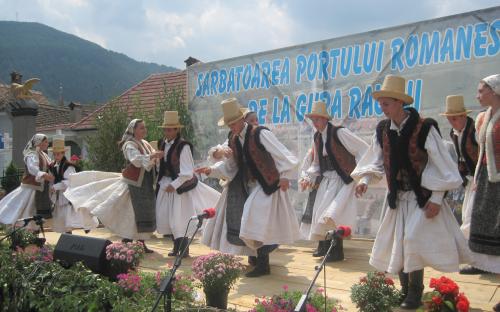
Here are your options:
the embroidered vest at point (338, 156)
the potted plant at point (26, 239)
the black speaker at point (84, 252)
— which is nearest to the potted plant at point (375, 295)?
the black speaker at point (84, 252)

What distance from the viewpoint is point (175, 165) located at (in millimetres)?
7066

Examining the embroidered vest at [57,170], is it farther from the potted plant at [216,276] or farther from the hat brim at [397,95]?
the hat brim at [397,95]

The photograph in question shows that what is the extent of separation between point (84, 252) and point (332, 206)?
9.66ft

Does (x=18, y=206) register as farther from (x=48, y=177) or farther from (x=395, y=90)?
(x=395, y=90)

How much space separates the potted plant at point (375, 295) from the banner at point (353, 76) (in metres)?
4.08

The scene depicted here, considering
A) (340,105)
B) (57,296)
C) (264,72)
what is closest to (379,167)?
(57,296)

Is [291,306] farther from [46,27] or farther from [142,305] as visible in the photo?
[46,27]

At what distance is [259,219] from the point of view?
5539 mm

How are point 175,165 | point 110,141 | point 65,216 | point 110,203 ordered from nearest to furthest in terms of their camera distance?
1. point 110,203
2. point 175,165
3. point 65,216
4. point 110,141

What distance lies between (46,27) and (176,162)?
17373cm

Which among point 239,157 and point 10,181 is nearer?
point 239,157

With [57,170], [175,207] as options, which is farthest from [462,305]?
[57,170]

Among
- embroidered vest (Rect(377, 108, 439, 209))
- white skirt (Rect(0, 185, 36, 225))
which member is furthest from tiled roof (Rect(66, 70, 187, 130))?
embroidered vest (Rect(377, 108, 439, 209))

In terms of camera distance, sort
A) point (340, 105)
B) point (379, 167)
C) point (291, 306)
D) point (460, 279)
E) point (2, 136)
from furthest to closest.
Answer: point (2, 136) → point (340, 105) → point (460, 279) → point (379, 167) → point (291, 306)
